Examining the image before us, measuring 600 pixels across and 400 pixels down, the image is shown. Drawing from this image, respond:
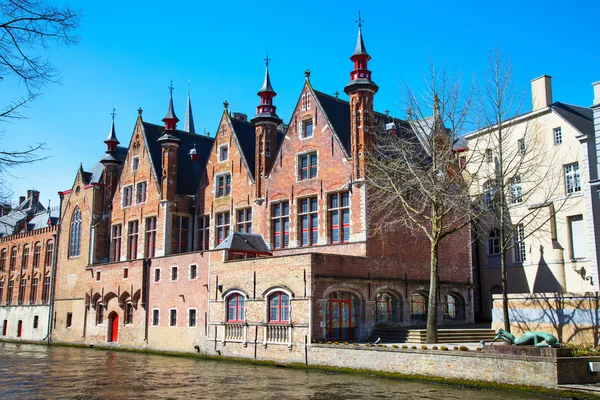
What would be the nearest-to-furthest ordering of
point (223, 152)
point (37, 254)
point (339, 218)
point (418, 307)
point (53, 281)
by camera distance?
1. point (339, 218)
2. point (418, 307)
3. point (223, 152)
4. point (53, 281)
5. point (37, 254)

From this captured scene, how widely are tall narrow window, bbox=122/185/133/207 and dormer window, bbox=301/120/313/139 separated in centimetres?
1548

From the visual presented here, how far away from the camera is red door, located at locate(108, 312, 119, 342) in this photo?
1495 inches

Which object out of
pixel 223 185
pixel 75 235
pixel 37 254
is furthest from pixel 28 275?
pixel 223 185

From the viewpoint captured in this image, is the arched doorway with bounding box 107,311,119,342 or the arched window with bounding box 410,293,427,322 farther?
the arched doorway with bounding box 107,311,119,342

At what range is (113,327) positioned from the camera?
38.3m

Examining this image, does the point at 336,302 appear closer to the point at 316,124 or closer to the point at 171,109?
the point at 316,124

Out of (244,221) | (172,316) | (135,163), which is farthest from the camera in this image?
(135,163)

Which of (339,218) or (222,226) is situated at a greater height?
(222,226)

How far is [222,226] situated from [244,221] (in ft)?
6.85

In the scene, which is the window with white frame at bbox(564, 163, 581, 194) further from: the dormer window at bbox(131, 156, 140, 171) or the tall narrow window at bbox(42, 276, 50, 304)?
the tall narrow window at bbox(42, 276, 50, 304)

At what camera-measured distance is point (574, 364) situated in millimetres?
16578

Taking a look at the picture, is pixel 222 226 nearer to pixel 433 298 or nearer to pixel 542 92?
pixel 433 298

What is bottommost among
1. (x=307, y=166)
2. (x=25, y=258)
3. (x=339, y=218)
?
(x=25, y=258)

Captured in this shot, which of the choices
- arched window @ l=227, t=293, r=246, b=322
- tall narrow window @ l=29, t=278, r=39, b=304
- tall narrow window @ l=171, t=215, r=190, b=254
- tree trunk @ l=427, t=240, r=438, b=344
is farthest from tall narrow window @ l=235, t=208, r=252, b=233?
tall narrow window @ l=29, t=278, r=39, b=304
